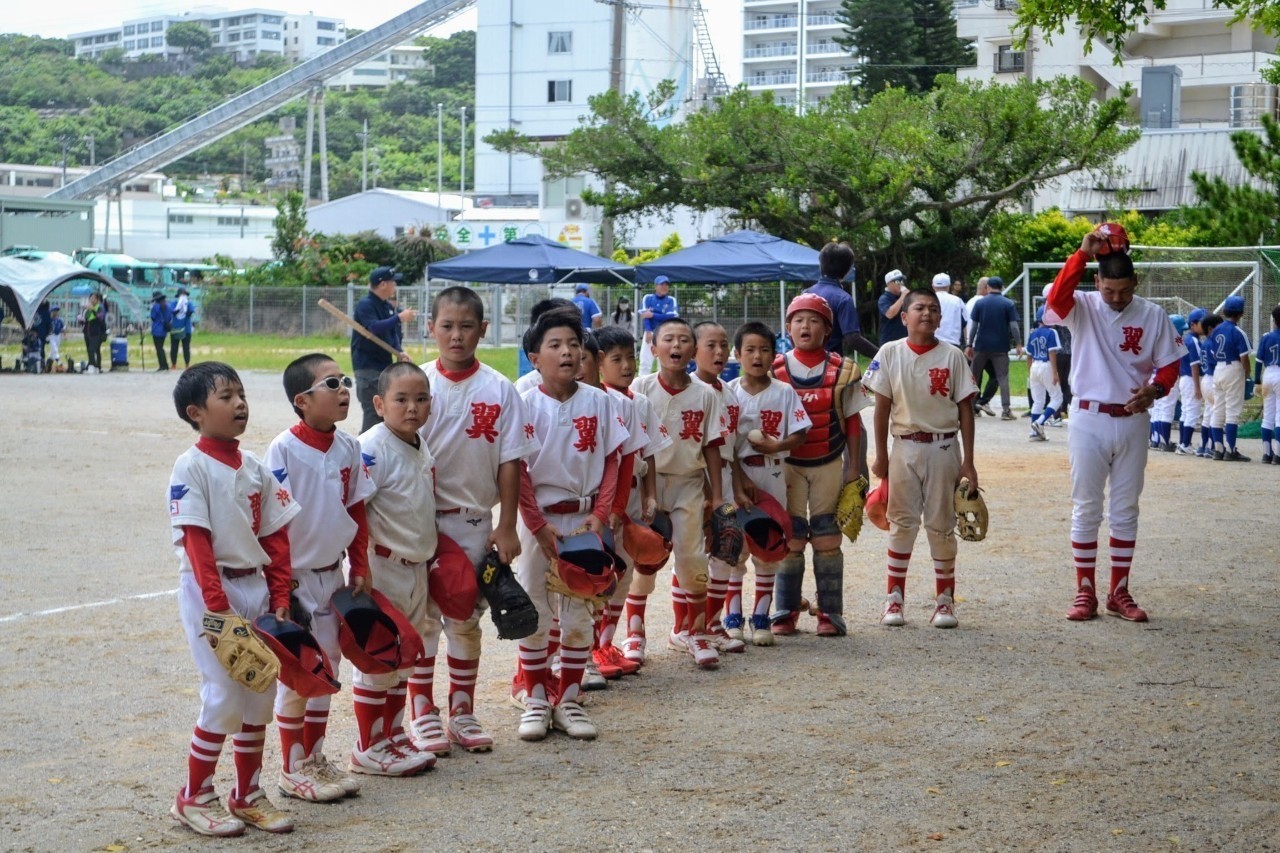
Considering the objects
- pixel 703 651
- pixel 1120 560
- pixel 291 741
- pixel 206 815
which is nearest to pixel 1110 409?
pixel 1120 560

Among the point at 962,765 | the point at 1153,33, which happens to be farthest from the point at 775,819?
the point at 1153,33

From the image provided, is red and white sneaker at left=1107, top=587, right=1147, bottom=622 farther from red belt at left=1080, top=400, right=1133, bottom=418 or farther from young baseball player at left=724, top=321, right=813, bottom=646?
young baseball player at left=724, top=321, right=813, bottom=646

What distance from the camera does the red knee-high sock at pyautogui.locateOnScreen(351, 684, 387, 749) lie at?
5535 millimetres

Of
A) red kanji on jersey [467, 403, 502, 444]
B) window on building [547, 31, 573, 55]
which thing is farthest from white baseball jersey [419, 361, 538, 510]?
window on building [547, 31, 573, 55]

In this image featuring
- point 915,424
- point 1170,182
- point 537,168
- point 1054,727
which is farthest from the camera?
point 537,168

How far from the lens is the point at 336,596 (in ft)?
17.2

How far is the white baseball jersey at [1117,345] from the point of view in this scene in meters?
8.38

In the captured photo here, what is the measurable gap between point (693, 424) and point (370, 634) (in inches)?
99.9

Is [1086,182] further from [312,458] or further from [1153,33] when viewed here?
[312,458]

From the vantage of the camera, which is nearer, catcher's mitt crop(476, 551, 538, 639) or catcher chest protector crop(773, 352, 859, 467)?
catcher's mitt crop(476, 551, 538, 639)

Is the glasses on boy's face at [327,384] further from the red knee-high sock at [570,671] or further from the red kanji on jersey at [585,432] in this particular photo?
the red knee-high sock at [570,671]

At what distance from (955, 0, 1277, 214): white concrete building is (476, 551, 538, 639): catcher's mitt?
3550 cm

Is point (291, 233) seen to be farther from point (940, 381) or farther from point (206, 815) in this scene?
point (206, 815)

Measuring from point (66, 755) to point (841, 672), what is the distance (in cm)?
354
